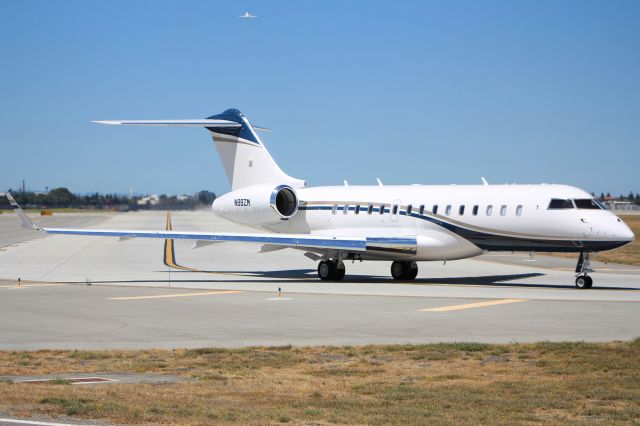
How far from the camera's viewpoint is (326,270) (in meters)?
33.0

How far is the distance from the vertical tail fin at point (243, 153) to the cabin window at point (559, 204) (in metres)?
11.0

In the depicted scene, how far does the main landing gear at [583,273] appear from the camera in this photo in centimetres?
2872

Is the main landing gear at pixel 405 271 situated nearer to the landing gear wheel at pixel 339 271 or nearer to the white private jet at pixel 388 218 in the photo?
the white private jet at pixel 388 218

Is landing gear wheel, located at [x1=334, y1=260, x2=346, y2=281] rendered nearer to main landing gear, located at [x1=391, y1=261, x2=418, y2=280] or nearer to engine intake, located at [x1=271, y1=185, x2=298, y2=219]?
main landing gear, located at [x1=391, y1=261, x2=418, y2=280]

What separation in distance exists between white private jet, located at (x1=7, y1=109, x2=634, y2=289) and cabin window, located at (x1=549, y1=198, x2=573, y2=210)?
3 centimetres

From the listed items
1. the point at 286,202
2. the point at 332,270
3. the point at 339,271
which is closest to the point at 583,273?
the point at 339,271

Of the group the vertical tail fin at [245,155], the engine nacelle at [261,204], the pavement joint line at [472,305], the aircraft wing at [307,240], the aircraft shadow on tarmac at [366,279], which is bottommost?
the aircraft shadow on tarmac at [366,279]

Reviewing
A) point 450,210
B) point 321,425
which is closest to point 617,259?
point 450,210

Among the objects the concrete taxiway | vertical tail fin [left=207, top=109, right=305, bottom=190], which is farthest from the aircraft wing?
vertical tail fin [left=207, top=109, right=305, bottom=190]

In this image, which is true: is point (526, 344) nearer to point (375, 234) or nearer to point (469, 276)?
point (375, 234)

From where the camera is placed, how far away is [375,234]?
108 ft

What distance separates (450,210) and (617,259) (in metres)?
18.0

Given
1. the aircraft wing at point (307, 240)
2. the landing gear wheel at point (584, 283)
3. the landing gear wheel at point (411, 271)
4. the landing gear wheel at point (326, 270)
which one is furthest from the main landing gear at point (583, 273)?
the landing gear wheel at point (326, 270)

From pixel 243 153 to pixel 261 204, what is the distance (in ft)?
9.97
